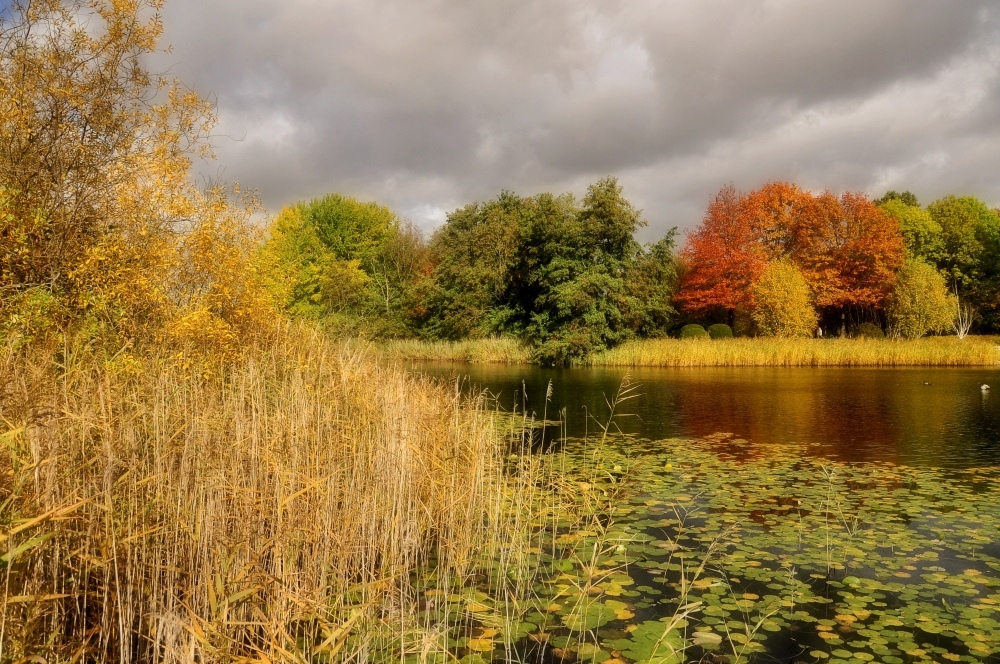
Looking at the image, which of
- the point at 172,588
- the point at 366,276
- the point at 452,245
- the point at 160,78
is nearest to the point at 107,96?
the point at 160,78

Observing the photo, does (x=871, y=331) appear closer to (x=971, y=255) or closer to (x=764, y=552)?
(x=971, y=255)

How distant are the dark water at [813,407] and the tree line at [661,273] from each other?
7326mm

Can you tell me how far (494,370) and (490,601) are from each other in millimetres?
24299

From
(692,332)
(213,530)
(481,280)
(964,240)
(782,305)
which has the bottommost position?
(213,530)

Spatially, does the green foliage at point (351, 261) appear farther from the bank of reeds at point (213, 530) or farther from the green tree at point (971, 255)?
the green tree at point (971, 255)

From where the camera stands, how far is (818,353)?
96.4 feet

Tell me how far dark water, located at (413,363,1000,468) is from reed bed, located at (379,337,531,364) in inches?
284

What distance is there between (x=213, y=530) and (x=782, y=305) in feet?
111

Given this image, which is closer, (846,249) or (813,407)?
(813,407)

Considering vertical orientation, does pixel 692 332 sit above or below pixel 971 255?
below

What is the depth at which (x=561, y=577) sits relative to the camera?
5.33m

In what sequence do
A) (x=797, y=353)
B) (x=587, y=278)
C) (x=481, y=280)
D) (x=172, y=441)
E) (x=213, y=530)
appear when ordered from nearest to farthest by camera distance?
(x=213, y=530) < (x=172, y=441) < (x=797, y=353) < (x=587, y=278) < (x=481, y=280)

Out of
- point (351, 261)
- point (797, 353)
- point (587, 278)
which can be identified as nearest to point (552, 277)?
point (587, 278)

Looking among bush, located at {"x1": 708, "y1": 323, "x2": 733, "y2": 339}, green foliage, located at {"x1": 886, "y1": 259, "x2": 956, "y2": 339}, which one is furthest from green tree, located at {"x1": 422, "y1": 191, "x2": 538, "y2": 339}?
green foliage, located at {"x1": 886, "y1": 259, "x2": 956, "y2": 339}
